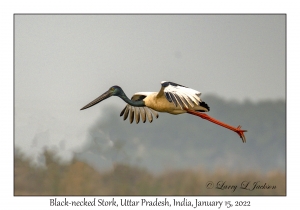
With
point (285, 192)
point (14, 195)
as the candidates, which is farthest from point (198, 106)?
point (14, 195)

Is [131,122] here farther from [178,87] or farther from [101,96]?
[178,87]

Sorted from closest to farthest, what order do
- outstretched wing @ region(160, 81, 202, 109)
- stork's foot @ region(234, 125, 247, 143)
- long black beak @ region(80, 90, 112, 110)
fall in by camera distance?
1. outstretched wing @ region(160, 81, 202, 109)
2. long black beak @ region(80, 90, 112, 110)
3. stork's foot @ region(234, 125, 247, 143)

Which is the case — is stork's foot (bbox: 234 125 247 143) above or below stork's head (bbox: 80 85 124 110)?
below

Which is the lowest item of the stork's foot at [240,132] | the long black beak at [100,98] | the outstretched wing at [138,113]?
the stork's foot at [240,132]

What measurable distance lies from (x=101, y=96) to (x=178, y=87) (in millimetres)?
2079

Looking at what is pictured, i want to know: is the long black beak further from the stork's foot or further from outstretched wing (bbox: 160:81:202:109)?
the stork's foot

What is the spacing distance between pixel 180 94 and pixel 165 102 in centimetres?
68

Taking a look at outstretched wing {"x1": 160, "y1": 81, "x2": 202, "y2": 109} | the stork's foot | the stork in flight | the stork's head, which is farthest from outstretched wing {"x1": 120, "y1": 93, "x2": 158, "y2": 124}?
the stork's foot

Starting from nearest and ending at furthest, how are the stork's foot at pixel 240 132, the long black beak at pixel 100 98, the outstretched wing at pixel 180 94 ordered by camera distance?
the outstretched wing at pixel 180 94, the long black beak at pixel 100 98, the stork's foot at pixel 240 132

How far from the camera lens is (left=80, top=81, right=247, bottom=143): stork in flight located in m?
12.1

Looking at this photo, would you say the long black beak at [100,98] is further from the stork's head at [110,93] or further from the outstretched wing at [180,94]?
the outstretched wing at [180,94]

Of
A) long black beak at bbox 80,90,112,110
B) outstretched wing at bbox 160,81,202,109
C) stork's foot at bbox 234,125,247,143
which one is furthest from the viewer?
stork's foot at bbox 234,125,247,143

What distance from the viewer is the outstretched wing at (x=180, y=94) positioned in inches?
472

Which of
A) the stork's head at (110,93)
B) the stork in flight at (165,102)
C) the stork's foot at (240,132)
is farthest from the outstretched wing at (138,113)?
the stork's foot at (240,132)
